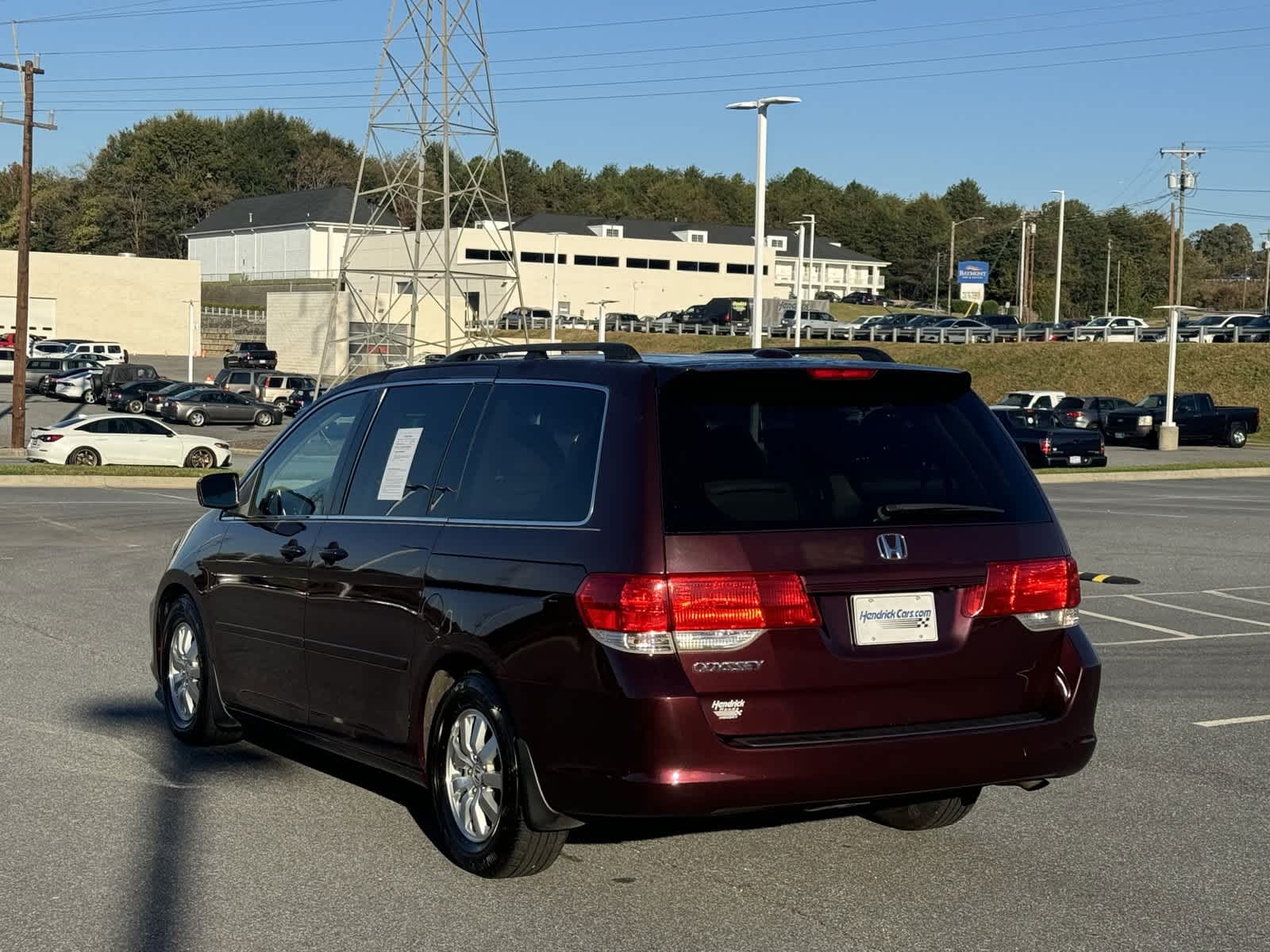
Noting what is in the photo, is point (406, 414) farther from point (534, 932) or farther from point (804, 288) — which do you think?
point (804, 288)

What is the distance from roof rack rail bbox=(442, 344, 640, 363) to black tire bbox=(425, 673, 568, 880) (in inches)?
50.3

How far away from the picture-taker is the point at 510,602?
5.64 metres

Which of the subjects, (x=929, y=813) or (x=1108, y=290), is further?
(x=1108, y=290)

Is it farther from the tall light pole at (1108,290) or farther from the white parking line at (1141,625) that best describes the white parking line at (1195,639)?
the tall light pole at (1108,290)

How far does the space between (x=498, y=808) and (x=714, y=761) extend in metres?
0.96

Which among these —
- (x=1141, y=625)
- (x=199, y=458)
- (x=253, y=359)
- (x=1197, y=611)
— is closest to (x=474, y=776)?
(x=1141, y=625)

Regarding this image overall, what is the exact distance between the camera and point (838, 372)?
5727 millimetres

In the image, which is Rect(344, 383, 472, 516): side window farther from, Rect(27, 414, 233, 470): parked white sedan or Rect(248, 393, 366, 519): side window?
Rect(27, 414, 233, 470): parked white sedan

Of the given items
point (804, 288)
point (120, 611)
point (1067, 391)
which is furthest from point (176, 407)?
point (804, 288)

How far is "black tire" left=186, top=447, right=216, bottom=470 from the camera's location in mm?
38312

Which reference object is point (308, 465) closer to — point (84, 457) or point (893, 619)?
point (893, 619)

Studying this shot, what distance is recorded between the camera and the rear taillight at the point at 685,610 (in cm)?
520

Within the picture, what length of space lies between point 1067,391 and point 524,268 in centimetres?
5727

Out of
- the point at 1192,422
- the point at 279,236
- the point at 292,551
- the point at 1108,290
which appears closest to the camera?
the point at 292,551
